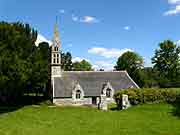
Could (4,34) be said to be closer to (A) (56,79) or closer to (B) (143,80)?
(A) (56,79)

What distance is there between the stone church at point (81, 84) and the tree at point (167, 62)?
26.3 metres

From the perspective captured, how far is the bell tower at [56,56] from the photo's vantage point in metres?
49.4

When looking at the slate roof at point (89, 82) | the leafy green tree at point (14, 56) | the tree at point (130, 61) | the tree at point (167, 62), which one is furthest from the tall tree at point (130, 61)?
the leafy green tree at point (14, 56)

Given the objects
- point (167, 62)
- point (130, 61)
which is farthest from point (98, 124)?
point (130, 61)

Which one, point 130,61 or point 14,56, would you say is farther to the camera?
point 130,61

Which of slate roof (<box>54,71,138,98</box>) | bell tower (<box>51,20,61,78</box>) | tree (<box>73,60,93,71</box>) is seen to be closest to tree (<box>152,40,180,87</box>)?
slate roof (<box>54,71,138,98</box>)

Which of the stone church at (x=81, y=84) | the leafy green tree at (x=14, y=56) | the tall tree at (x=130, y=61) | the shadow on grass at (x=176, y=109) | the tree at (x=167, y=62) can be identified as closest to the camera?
the shadow on grass at (x=176, y=109)

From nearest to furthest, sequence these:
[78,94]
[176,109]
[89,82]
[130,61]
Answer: [176,109] < [78,94] < [89,82] < [130,61]

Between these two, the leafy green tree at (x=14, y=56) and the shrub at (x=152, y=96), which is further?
the leafy green tree at (x=14, y=56)

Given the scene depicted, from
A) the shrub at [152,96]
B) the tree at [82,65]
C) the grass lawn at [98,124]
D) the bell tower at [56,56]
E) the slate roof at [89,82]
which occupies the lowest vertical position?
the grass lawn at [98,124]

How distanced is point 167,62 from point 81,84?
111 feet

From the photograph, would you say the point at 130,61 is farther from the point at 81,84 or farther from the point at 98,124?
the point at 98,124

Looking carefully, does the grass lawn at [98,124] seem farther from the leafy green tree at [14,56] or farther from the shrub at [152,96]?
the leafy green tree at [14,56]

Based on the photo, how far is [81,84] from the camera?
162 ft
